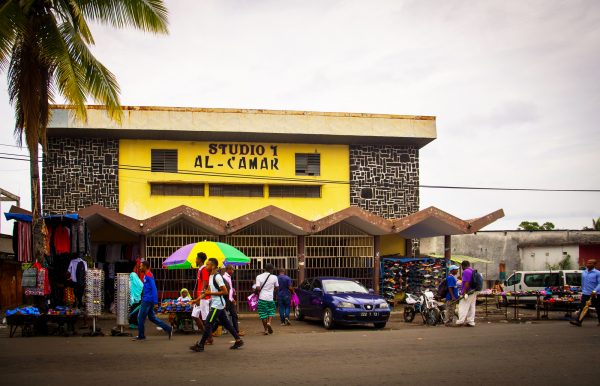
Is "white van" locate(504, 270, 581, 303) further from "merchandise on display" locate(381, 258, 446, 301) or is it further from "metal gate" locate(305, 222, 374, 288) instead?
"metal gate" locate(305, 222, 374, 288)

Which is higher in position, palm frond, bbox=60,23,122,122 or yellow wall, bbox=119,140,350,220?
palm frond, bbox=60,23,122,122

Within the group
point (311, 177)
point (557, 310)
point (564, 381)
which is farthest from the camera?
point (311, 177)

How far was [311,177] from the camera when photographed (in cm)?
2788

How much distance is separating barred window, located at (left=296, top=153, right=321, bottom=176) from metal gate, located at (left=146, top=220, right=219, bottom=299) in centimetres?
574

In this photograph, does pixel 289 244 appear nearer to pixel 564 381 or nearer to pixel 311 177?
pixel 311 177

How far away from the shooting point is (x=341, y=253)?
25484 millimetres

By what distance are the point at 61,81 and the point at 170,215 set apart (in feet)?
23.2

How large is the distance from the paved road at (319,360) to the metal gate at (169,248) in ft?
27.5

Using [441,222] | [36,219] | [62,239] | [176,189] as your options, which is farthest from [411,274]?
[36,219]

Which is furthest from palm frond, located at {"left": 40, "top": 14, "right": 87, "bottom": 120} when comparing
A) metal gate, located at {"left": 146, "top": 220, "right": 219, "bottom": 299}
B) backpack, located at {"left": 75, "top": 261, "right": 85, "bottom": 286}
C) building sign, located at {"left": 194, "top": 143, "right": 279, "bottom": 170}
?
building sign, located at {"left": 194, "top": 143, "right": 279, "bottom": 170}

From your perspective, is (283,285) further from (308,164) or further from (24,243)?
(308,164)

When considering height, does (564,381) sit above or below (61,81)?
below

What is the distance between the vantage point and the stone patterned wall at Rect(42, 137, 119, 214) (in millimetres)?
25719

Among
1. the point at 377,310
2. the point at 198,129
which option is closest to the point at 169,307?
the point at 377,310
